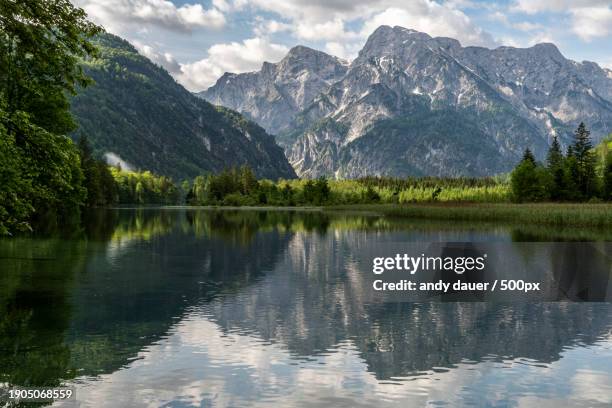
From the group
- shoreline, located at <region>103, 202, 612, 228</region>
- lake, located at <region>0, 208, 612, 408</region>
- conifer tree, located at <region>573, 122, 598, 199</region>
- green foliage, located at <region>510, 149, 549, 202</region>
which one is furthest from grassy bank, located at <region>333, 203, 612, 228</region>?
conifer tree, located at <region>573, 122, 598, 199</region>

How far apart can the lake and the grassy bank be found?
4843cm

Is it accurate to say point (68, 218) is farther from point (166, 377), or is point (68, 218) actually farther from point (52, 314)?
point (166, 377)

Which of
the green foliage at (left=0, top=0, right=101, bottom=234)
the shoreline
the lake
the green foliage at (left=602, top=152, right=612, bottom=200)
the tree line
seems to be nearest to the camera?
the lake

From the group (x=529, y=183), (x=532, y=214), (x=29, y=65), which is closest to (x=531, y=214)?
(x=532, y=214)

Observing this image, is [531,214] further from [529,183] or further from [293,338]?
[293,338]

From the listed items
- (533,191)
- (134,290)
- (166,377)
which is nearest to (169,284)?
(134,290)

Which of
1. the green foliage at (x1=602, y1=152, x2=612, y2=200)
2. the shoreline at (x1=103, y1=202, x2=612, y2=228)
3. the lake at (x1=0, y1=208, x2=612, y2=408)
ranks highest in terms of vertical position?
the green foliage at (x1=602, y1=152, x2=612, y2=200)

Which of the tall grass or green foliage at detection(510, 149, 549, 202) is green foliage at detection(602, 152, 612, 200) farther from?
the tall grass

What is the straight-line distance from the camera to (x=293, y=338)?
23.3 m

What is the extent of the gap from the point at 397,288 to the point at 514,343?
1512cm

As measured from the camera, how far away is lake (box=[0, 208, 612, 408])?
56.2 ft

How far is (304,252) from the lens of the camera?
5731 cm

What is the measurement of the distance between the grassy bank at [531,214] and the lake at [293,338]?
159 ft

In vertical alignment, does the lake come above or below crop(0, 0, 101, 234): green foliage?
below
